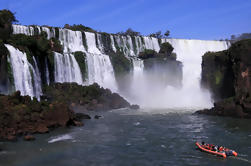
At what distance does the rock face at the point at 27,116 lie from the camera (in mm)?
22859

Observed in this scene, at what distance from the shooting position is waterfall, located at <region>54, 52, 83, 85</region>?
137 feet

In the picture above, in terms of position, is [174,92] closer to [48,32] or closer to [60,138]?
[48,32]

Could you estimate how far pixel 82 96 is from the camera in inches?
1591

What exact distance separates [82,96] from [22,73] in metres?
9.30

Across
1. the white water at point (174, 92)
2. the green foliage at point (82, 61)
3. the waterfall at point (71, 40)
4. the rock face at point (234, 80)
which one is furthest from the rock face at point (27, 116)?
the waterfall at point (71, 40)

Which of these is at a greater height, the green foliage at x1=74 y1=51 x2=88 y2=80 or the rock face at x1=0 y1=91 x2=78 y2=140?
the green foliage at x1=74 y1=51 x2=88 y2=80

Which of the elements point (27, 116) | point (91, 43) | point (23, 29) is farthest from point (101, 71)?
point (27, 116)

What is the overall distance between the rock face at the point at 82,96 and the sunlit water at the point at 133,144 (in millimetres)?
9962

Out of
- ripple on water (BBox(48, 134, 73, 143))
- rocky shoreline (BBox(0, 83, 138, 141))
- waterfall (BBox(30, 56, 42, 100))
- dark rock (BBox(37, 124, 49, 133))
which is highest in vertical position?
waterfall (BBox(30, 56, 42, 100))

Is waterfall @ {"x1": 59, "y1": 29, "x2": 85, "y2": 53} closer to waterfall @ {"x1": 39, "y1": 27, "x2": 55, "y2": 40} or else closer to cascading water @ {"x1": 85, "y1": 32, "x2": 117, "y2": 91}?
waterfall @ {"x1": 39, "y1": 27, "x2": 55, "y2": 40}

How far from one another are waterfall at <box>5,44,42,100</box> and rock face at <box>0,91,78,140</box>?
7096 millimetres

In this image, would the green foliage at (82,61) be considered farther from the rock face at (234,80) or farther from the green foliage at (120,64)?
the rock face at (234,80)

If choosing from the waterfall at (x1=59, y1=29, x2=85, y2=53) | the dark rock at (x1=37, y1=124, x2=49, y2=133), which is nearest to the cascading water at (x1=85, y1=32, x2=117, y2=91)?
the waterfall at (x1=59, y1=29, x2=85, y2=53)

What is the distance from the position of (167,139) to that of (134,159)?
5231mm
